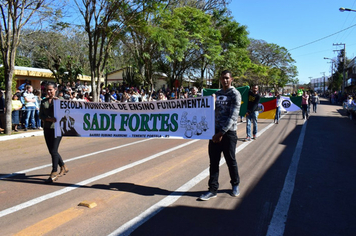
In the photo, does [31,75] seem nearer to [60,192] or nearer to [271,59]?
[60,192]

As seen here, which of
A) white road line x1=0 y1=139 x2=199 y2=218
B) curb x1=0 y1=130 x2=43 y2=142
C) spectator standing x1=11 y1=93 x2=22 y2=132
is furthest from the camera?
spectator standing x1=11 y1=93 x2=22 y2=132

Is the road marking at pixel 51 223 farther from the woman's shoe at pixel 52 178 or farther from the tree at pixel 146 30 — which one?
the tree at pixel 146 30

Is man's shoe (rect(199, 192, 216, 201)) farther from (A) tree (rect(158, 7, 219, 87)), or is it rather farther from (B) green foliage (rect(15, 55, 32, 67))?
(B) green foliage (rect(15, 55, 32, 67))

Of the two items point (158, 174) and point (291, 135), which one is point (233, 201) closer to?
point (158, 174)

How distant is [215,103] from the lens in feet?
15.7

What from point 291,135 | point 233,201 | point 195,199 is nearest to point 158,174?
point 195,199

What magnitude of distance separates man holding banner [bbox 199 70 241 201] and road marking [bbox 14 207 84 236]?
1.92 m

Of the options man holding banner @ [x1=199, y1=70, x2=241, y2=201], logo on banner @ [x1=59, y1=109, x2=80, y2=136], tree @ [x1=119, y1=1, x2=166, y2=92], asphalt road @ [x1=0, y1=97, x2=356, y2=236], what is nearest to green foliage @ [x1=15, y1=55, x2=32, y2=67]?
tree @ [x1=119, y1=1, x2=166, y2=92]

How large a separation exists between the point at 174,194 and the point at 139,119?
5.29 feet

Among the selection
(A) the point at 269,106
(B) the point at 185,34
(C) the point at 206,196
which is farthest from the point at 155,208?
(B) the point at 185,34

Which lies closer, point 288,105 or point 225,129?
point 225,129

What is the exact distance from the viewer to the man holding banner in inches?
179

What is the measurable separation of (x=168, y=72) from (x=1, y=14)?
21191 mm

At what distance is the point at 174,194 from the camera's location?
4855 millimetres
